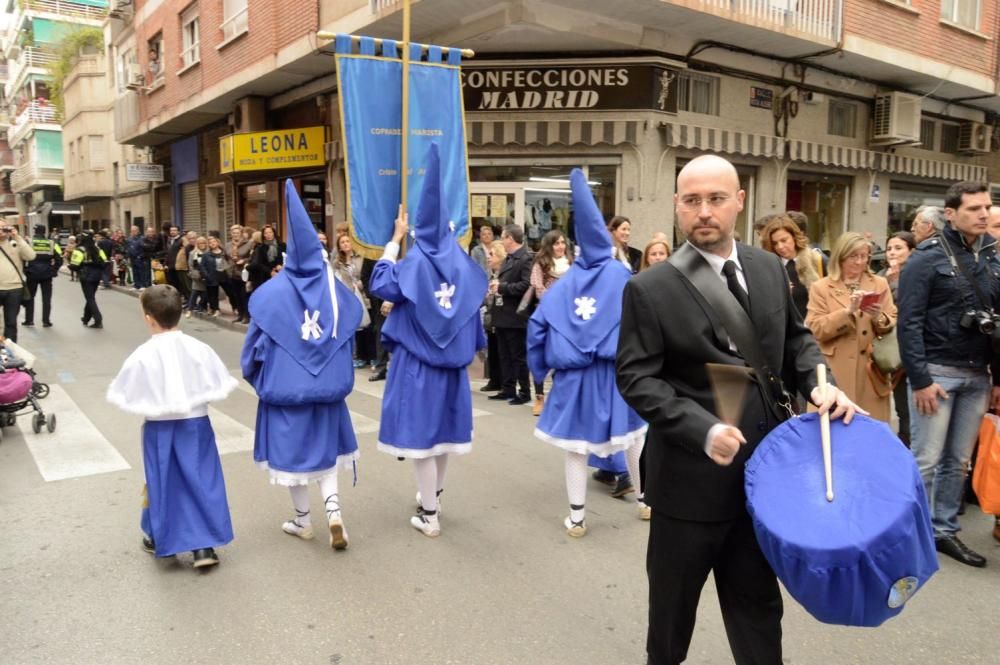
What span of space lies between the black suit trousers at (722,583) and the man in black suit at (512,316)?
5713 millimetres

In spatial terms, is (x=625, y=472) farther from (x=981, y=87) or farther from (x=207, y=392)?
(x=981, y=87)

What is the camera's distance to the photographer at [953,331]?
4.11 m

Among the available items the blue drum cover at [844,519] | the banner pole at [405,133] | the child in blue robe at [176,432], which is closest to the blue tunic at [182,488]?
the child in blue robe at [176,432]

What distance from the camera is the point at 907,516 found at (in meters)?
2.03

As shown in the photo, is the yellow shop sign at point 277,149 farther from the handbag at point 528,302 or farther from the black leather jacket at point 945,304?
the black leather jacket at point 945,304

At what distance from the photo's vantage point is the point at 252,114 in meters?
16.9

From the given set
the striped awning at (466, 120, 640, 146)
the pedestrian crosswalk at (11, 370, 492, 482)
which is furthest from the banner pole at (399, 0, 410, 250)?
the striped awning at (466, 120, 640, 146)

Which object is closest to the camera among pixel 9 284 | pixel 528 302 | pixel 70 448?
pixel 70 448

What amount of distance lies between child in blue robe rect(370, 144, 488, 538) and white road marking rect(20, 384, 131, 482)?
A: 270 centimetres

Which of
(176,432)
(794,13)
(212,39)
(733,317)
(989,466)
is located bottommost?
(989,466)

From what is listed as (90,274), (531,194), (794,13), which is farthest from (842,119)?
(90,274)

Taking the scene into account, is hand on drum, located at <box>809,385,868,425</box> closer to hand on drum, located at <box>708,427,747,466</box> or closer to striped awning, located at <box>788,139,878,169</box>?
hand on drum, located at <box>708,427,747,466</box>

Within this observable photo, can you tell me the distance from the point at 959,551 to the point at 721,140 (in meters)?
9.39

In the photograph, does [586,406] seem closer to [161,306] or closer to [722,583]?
[722,583]
